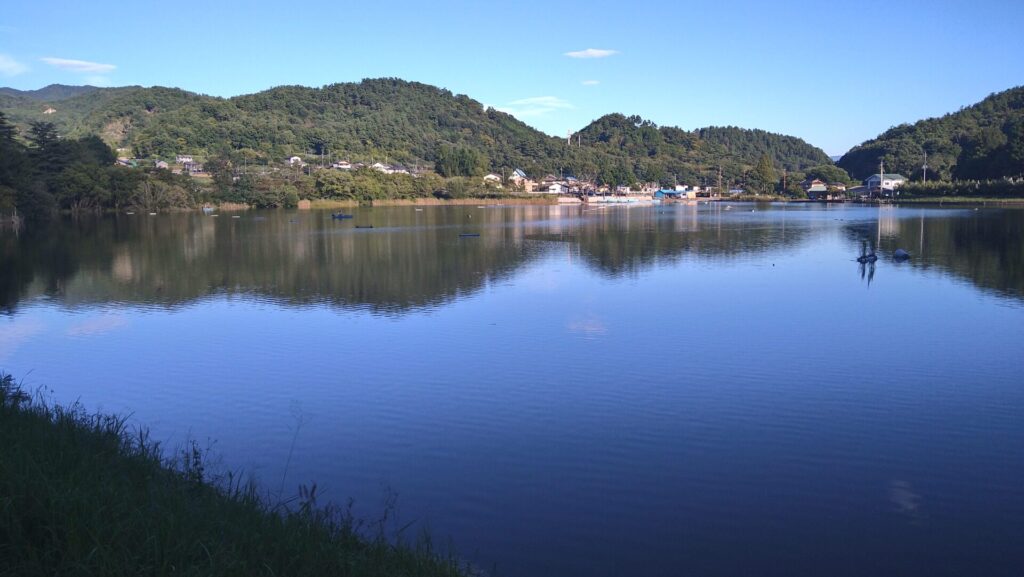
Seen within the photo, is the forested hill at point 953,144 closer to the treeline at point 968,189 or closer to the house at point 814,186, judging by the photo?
the treeline at point 968,189

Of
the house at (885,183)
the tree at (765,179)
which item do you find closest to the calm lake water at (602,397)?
the house at (885,183)

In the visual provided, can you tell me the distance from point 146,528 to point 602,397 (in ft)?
17.6

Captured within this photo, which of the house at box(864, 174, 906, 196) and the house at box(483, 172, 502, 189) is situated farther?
the house at box(483, 172, 502, 189)

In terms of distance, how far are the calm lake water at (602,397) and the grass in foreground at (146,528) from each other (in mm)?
1015

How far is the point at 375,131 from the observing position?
4242 inches

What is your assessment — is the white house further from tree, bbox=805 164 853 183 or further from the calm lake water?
the calm lake water

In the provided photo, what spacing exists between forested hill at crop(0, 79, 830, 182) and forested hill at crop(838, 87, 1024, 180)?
777 inches

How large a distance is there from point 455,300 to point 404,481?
8904 millimetres

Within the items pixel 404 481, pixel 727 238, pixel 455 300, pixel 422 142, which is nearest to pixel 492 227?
pixel 727 238

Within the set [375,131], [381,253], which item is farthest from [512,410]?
[375,131]

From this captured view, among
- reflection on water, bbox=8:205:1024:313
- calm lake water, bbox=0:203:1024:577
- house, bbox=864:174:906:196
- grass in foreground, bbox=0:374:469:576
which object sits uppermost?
house, bbox=864:174:906:196

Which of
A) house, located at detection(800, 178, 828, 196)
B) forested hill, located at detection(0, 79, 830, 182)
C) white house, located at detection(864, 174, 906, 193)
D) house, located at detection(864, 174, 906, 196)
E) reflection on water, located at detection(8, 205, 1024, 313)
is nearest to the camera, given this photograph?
reflection on water, located at detection(8, 205, 1024, 313)

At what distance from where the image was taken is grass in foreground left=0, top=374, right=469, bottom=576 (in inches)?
126

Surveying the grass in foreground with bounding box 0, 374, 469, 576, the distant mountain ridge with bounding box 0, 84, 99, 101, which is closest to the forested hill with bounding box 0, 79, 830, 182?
the distant mountain ridge with bounding box 0, 84, 99, 101
